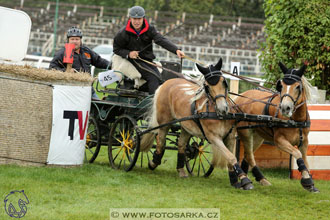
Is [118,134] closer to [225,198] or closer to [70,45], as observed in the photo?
[70,45]

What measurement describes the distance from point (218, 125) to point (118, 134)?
1.99m

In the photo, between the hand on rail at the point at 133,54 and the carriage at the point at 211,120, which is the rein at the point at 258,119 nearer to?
the carriage at the point at 211,120

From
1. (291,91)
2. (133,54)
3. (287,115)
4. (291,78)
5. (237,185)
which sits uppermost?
(133,54)

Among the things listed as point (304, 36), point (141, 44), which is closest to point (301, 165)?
point (141, 44)

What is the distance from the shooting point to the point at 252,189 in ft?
24.6

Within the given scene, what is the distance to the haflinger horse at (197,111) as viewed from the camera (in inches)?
289

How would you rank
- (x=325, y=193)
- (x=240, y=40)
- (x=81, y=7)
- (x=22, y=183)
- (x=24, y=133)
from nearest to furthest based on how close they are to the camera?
(x=22, y=183), (x=325, y=193), (x=24, y=133), (x=240, y=40), (x=81, y=7)

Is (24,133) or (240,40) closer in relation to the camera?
(24,133)

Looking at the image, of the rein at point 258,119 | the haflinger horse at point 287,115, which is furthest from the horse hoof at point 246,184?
the rein at point 258,119

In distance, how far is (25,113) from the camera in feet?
25.6

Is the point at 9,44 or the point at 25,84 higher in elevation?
the point at 9,44

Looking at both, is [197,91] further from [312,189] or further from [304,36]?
[304,36]

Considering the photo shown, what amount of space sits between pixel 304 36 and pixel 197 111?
3721 mm

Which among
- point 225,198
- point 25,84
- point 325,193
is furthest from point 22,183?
point 325,193
